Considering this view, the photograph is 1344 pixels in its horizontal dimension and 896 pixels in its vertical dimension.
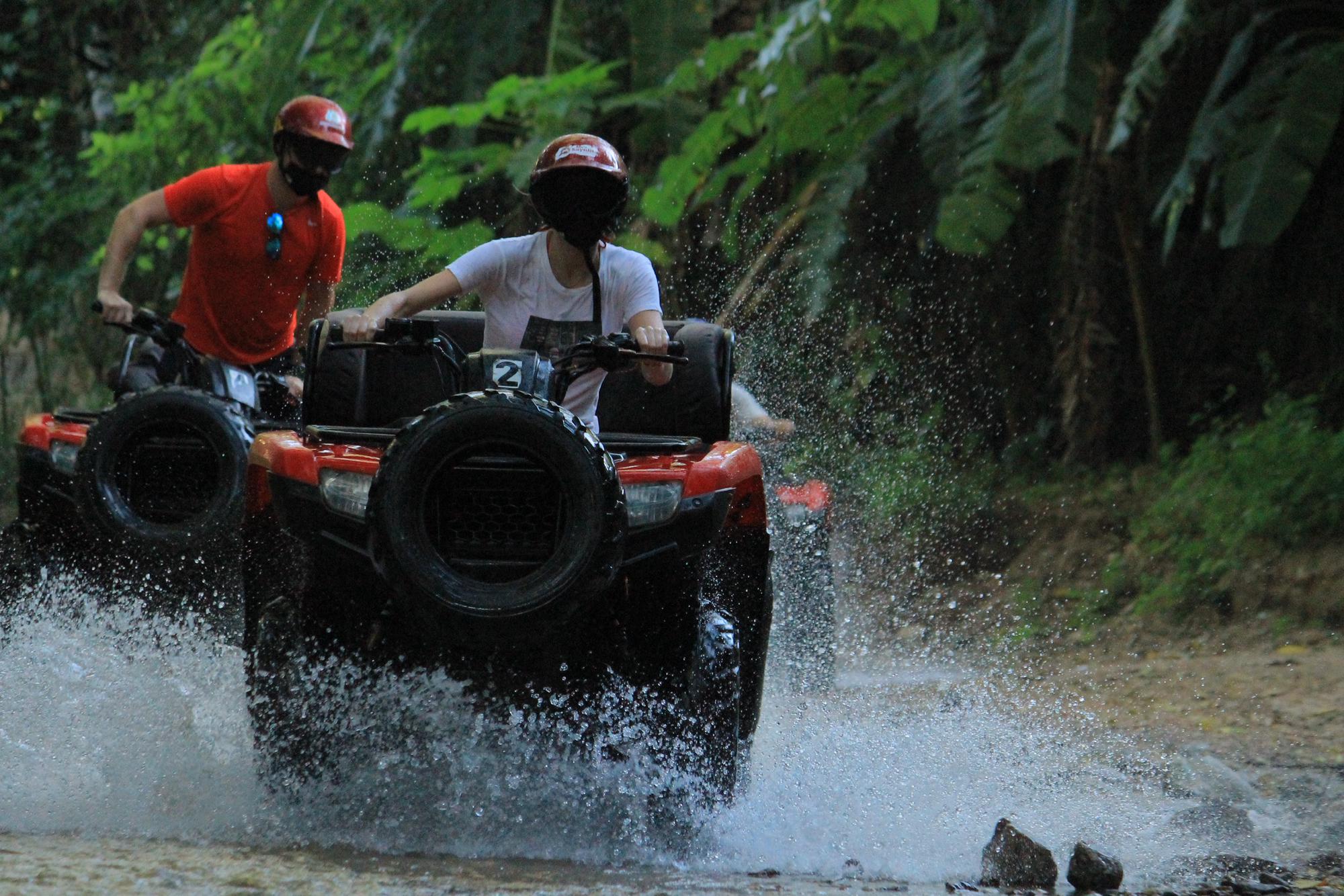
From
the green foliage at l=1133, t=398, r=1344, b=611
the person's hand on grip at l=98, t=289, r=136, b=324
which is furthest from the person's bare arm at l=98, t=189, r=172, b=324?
the green foliage at l=1133, t=398, r=1344, b=611

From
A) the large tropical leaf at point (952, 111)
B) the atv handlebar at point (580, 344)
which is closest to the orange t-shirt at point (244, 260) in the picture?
the atv handlebar at point (580, 344)

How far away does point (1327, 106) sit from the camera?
8086mm

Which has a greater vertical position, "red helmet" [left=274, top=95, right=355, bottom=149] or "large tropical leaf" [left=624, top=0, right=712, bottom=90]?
"large tropical leaf" [left=624, top=0, right=712, bottom=90]

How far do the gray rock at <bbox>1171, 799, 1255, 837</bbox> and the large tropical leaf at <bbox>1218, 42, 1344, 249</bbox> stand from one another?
3.62m

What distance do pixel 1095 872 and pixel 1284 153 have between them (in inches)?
196

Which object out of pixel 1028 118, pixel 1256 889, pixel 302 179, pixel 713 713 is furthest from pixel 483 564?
pixel 1028 118

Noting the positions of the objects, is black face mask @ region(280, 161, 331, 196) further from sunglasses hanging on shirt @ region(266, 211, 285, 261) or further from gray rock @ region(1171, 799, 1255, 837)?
gray rock @ region(1171, 799, 1255, 837)

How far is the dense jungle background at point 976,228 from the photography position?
877 centimetres

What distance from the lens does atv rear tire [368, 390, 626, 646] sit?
4047 millimetres

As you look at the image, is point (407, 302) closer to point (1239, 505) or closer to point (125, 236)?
point (125, 236)

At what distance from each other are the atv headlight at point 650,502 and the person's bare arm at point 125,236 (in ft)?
9.49

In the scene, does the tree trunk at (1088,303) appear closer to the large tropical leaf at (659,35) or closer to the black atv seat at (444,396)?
the large tropical leaf at (659,35)

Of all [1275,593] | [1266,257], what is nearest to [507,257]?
[1275,593]

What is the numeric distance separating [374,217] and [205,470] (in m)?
4.36
